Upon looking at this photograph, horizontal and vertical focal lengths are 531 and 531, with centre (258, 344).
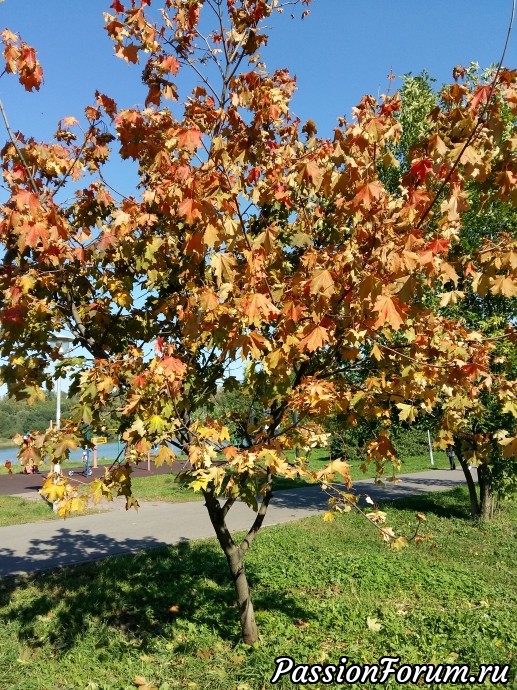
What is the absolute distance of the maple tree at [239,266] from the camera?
10.4 ft

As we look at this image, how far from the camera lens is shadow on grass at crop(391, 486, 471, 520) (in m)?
11.8

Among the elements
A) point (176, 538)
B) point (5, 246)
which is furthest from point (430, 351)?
point (176, 538)

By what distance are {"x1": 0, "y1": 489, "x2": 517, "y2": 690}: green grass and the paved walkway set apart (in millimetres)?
719

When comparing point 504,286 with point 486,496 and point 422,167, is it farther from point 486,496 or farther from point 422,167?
point 486,496

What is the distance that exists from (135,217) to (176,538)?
7.08 m

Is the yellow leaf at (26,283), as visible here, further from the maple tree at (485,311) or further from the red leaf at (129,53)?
the maple tree at (485,311)

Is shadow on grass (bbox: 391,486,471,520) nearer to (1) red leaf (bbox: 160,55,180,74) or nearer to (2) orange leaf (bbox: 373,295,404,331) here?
(2) orange leaf (bbox: 373,295,404,331)

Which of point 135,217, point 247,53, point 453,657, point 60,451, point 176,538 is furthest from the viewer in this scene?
point 176,538

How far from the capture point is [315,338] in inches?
129

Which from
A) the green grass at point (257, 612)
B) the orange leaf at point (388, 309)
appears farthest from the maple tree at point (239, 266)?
the green grass at point (257, 612)

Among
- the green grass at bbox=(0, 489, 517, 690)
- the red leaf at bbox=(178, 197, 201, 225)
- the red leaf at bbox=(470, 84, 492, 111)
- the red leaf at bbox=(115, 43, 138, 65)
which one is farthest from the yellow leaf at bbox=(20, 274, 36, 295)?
the green grass at bbox=(0, 489, 517, 690)

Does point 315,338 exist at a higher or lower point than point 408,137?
lower

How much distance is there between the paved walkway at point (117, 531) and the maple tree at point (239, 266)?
4771 millimetres

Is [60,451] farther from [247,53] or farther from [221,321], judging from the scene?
[247,53]
